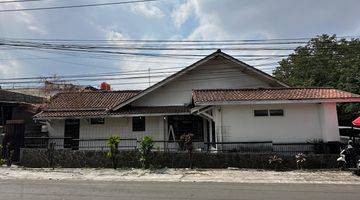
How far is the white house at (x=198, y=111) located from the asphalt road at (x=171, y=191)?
688 centimetres

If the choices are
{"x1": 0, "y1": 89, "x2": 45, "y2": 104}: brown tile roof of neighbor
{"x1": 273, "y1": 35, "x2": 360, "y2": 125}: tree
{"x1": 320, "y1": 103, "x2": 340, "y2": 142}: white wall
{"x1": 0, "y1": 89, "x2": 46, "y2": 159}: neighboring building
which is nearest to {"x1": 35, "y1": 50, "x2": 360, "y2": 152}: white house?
{"x1": 320, "y1": 103, "x2": 340, "y2": 142}: white wall

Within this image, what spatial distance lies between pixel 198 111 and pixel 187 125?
3.81 metres

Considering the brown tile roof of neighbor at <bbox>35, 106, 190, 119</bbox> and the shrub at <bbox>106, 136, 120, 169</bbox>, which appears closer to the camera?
the shrub at <bbox>106, 136, 120, 169</bbox>

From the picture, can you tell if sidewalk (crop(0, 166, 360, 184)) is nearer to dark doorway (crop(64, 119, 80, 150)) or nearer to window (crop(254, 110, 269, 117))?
window (crop(254, 110, 269, 117))

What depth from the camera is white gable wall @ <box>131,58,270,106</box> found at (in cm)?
2573

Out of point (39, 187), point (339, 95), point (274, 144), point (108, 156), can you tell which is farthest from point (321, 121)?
point (39, 187)

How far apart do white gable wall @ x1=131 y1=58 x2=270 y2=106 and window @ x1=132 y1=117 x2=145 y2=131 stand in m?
1.00

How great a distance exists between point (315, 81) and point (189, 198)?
34190mm

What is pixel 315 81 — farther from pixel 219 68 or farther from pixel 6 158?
pixel 6 158

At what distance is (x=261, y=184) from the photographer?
1291 centimetres

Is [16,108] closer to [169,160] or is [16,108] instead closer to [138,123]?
[138,123]

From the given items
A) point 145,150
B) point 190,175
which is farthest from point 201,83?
point 190,175

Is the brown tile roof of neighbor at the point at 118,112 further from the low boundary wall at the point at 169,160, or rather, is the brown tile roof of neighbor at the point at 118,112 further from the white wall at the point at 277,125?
the low boundary wall at the point at 169,160

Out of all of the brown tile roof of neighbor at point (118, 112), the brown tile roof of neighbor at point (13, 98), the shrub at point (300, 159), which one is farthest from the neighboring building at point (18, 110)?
the shrub at point (300, 159)
